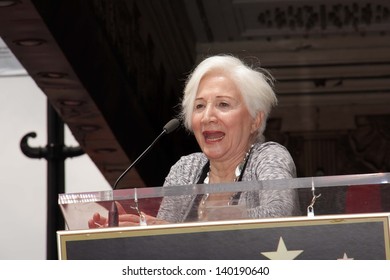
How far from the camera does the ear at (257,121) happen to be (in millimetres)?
Result: 3014

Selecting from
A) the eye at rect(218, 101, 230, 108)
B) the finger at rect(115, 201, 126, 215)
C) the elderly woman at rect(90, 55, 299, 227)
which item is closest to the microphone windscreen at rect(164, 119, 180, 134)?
the elderly woman at rect(90, 55, 299, 227)

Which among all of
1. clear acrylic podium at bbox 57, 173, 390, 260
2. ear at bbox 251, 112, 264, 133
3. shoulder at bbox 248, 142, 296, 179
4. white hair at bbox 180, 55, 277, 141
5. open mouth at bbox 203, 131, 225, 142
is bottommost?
clear acrylic podium at bbox 57, 173, 390, 260

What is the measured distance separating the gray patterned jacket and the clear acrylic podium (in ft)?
0.05

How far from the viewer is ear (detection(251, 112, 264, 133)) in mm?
3014

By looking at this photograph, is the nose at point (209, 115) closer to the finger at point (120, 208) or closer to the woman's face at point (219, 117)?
the woman's face at point (219, 117)

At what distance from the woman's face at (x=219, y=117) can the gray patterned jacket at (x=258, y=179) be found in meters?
0.07

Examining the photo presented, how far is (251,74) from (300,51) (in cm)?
656

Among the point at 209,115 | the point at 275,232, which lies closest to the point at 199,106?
the point at 209,115

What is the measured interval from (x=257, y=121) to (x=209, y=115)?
189mm

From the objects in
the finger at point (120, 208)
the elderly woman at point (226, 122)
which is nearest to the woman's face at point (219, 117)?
the elderly woman at point (226, 122)

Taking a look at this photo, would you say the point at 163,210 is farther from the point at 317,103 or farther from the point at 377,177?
the point at 317,103

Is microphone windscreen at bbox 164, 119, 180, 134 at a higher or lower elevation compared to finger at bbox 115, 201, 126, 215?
higher

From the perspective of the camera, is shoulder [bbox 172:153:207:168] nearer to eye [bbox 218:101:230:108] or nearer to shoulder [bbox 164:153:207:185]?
shoulder [bbox 164:153:207:185]
